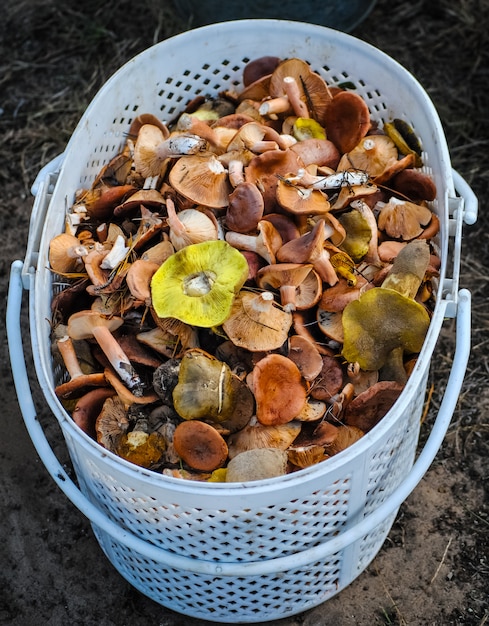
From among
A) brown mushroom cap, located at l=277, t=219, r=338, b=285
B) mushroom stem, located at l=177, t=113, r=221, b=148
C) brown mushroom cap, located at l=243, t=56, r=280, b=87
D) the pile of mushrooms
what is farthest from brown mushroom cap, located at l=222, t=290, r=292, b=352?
brown mushroom cap, located at l=243, t=56, r=280, b=87

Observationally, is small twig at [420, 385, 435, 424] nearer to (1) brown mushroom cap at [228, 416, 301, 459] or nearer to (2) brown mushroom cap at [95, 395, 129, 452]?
(1) brown mushroom cap at [228, 416, 301, 459]

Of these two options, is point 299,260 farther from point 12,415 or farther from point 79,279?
point 12,415

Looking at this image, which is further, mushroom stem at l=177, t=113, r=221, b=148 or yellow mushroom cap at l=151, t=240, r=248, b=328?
mushroom stem at l=177, t=113, r=221, b=148

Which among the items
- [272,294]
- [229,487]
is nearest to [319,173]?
[272,294]

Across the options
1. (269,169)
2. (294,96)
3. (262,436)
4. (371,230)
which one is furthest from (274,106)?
(262,436)

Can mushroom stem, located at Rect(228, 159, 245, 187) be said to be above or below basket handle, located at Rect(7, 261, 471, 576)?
above

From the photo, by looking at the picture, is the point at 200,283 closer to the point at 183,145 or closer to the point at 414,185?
the point at 183,145

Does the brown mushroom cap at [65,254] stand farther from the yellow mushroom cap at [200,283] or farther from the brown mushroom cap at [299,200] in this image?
the brown mushroom cap at [299,200]
